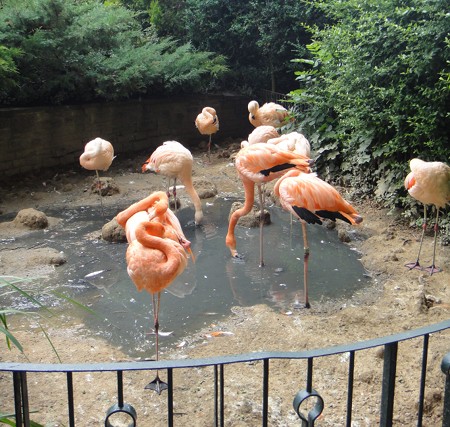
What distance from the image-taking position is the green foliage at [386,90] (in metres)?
5.96

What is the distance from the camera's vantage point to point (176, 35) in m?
13.1

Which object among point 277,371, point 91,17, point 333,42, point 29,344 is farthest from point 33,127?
point 277,371

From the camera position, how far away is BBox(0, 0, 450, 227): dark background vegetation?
6.18m

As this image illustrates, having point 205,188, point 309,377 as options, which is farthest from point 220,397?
point 205,188

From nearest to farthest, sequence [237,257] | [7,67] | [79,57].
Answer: [237,257] → [7,67] → [79,57]

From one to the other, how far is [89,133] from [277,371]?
7.04 metres

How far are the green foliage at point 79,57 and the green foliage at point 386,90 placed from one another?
11.9 feet

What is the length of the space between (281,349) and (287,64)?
9275 millimetres

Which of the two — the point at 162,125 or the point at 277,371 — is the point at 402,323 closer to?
the point at 277,371

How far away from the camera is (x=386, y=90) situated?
257 inches

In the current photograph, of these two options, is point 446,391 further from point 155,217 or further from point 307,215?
→ point 307,215

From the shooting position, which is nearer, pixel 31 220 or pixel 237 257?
pixel 237 257

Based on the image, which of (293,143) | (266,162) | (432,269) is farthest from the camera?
(293,143)

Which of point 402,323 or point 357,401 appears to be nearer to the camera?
point 357,401
